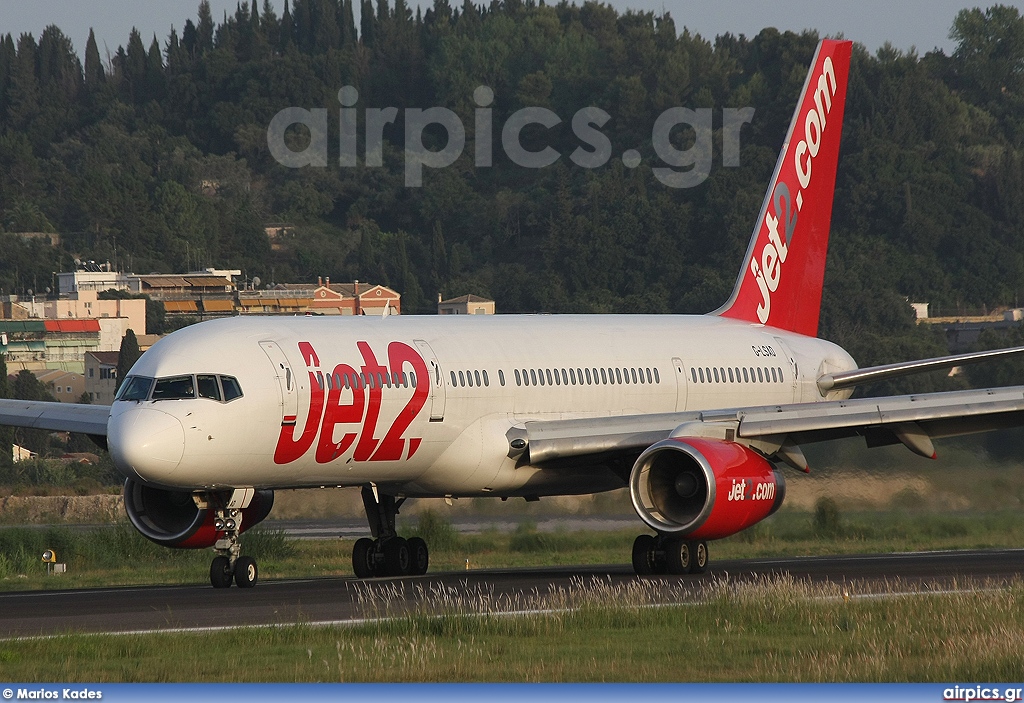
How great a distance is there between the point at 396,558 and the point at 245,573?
394 cm

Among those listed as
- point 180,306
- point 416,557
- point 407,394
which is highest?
point 407,394

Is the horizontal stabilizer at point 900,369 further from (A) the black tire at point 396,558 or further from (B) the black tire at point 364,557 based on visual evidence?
(B) the black tire at point 364,557

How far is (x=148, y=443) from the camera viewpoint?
23281 millimetres

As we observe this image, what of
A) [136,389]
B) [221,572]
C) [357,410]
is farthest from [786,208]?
Answer: [136,389]

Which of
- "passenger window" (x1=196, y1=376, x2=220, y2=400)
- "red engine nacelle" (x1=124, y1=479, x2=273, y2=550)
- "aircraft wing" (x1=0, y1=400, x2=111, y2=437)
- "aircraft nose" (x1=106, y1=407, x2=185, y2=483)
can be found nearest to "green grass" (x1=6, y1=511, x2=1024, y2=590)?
"aircraft wing" (x1=0, y1=400, x2=111, y2=437)

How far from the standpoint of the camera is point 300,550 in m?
42.4

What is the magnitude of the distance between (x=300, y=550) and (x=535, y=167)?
157 metres

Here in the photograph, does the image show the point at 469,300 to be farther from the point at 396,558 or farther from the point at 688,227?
the point at 396,558

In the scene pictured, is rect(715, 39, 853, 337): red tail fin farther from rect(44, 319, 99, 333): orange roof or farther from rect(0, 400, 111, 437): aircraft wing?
rect(44, 319, 99, 333): orange roof

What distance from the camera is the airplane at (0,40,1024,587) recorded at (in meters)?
24.4

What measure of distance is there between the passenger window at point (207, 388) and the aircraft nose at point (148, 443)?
67 centimetres

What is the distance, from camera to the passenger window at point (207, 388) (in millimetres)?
24250

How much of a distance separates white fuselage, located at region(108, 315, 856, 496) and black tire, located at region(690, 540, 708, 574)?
219 cm

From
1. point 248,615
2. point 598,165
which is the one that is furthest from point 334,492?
point 598,165
